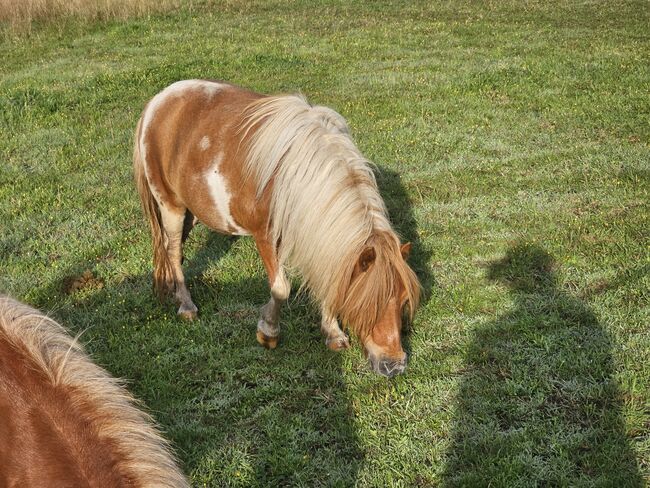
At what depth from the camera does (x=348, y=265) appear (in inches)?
169

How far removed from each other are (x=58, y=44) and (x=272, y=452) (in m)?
15.2

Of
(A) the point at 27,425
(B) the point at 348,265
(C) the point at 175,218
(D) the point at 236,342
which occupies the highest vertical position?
(A) the point at 27,425

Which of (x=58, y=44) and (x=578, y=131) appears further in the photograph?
(x=58, y=44)

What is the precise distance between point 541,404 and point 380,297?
144 cm

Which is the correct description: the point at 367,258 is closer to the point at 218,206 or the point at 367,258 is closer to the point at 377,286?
the point at 377,286

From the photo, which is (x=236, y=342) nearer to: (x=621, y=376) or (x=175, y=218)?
(x=175, y=218)

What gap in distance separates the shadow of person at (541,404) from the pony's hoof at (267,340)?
5.00 feet

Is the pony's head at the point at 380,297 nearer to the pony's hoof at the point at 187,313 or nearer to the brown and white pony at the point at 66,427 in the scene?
the pony's hoof at the point at 187,313

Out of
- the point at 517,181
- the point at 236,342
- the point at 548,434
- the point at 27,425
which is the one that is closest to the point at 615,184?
the point at 517,181

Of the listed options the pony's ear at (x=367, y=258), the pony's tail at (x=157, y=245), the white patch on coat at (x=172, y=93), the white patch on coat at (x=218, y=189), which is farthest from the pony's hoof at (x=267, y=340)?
the white patch on coat at (x=172, y=93)

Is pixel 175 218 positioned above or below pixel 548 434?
above

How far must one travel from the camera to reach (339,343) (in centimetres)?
531

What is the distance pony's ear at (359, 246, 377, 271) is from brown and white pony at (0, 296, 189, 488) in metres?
2.05

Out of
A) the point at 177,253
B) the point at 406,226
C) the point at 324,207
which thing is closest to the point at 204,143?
the point at 177,253
